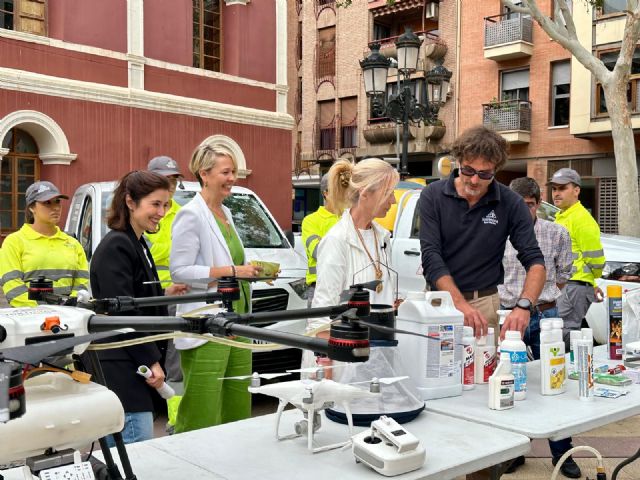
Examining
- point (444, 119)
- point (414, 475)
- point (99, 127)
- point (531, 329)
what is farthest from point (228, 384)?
point (444, 119)

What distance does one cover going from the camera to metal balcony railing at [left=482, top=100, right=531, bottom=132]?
2616cm

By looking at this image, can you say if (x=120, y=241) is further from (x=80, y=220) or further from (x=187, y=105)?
(x=187, y=105)

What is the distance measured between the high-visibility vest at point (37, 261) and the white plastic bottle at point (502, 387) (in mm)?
3262

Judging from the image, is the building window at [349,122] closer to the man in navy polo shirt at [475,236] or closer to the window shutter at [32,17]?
the window shutter at [32,17]

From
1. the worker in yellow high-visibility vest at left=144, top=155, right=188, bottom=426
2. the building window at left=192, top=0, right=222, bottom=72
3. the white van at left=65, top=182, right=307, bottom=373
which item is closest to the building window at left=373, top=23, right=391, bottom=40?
the building window at left=192, top=0, right=222, bottom=72

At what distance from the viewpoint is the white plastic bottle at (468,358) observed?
3080 millimetres

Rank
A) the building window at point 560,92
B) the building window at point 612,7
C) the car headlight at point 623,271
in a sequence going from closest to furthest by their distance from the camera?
the car headlight at point 623,271 → the building window at point 612,7 → the building window at point 560,92

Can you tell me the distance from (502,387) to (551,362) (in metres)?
0.39

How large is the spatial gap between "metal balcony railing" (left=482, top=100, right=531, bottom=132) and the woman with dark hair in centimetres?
2415

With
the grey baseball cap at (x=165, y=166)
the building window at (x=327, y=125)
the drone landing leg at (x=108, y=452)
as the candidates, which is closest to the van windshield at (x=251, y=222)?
the grey baseball cap at (x=165, y=166)

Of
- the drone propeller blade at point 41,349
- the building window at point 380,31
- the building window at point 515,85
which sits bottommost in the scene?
the drone propeller blade at point 41,349

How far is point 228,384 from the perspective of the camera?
373cm

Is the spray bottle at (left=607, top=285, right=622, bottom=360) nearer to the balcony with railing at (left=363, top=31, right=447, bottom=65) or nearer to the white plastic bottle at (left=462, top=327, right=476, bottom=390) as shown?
the white plastic bottle at (left=462, top=327, right=476, bottom=390)

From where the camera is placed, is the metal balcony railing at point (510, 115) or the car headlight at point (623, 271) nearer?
the car headlight at point (623, 271)
